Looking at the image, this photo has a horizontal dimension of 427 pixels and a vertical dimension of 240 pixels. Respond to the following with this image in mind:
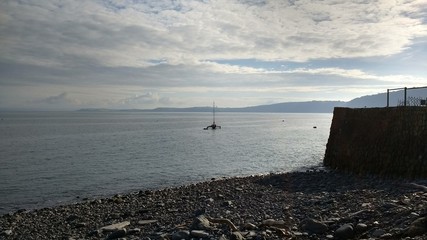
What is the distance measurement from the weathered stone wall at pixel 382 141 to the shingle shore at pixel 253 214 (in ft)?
5.32

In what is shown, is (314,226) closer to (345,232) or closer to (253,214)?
(345,232)

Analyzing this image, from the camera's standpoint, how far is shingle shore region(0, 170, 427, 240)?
1237 centimetres

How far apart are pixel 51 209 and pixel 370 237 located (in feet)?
67.5

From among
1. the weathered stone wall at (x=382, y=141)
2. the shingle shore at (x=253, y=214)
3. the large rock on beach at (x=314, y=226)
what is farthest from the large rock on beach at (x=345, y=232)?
the weathered stone wall at (x=382, y=141)

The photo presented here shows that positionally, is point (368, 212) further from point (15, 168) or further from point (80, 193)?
point (15, 168)

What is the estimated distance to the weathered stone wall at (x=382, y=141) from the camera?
25.3 metres

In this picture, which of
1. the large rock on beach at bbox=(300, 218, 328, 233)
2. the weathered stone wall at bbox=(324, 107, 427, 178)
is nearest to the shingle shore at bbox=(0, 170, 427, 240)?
the large rock on beach at bbox=(300, 218, 328, 233)

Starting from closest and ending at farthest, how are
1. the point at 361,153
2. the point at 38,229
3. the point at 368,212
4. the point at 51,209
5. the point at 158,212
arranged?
1. the point at 368,212
2. the point at 38,229
3. the point at 158,212
4. the point at 51,209
5. the point at 361,153

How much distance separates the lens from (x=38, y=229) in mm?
18984

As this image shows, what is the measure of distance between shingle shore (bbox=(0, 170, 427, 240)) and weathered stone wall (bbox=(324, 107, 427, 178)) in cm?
162

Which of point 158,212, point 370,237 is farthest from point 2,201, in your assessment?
point 370,237

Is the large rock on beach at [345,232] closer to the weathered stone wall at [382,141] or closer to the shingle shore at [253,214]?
the shingle shore at [253,214]

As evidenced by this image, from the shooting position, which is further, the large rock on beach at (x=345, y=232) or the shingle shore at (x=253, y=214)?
the shingle shore at (x=253, y=214)

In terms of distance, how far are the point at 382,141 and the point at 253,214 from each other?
1591 cm
